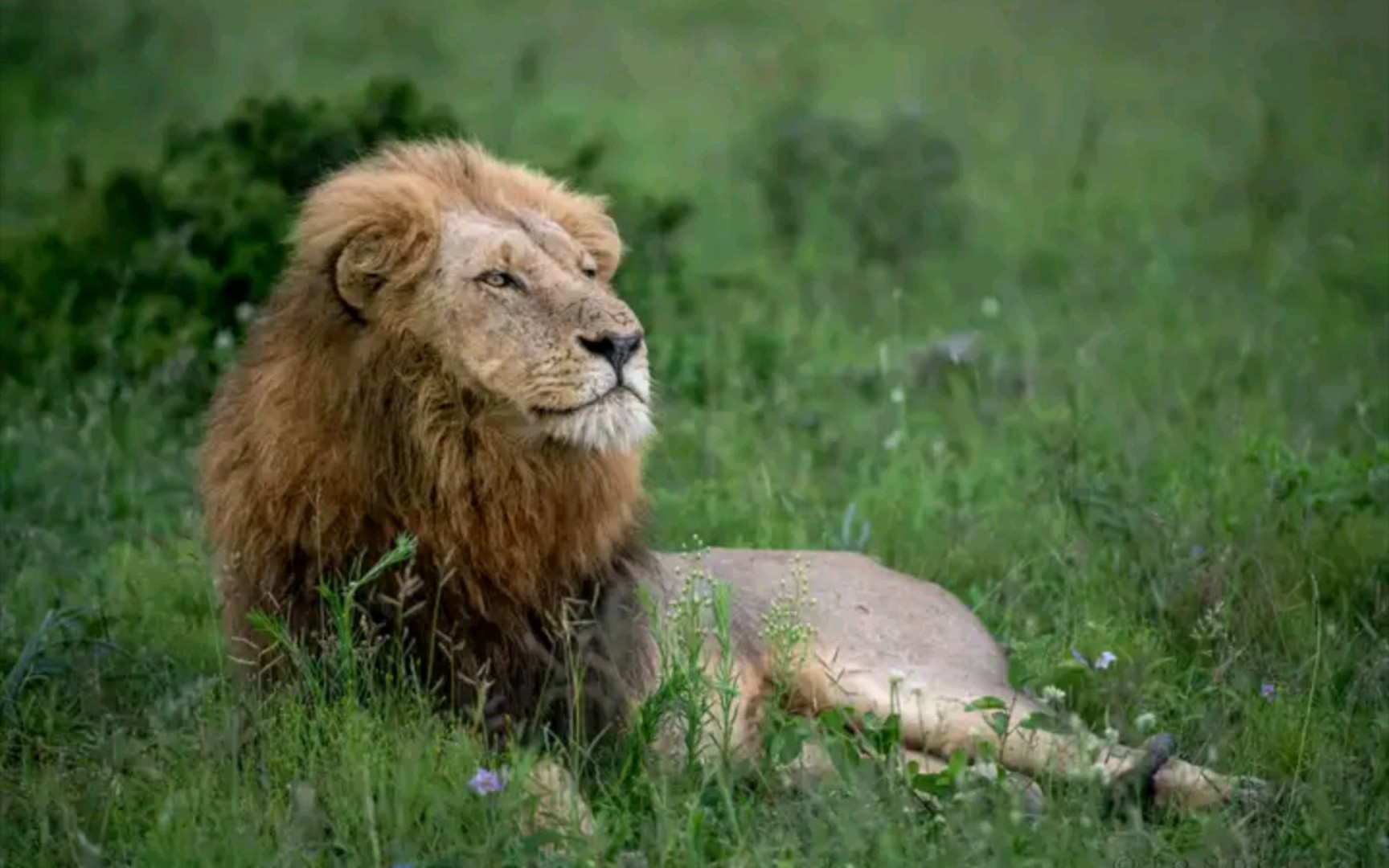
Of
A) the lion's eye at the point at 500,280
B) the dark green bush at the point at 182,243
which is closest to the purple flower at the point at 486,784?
the lion's eye at the point at 500,280

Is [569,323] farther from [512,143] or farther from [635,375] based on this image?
[512,143]

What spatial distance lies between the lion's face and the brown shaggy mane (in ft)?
0.16

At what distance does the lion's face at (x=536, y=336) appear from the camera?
13.8 ft

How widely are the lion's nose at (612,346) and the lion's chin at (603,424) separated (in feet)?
0.22

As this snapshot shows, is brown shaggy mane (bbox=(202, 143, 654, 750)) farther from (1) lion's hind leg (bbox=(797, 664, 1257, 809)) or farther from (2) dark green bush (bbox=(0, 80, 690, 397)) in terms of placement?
(2) dark green bush (bbox=(0, 80, 690, 397))

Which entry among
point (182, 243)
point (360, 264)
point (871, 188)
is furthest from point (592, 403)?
point (871, 188)

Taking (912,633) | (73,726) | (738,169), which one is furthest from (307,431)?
(738,169)

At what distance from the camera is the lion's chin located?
4184 mm

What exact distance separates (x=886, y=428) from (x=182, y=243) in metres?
2.28

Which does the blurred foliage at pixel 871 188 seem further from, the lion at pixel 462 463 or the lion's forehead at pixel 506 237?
the lion at pixel 462 463

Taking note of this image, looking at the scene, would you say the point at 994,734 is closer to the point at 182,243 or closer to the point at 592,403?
the point at 592,403

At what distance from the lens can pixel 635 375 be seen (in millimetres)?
4223

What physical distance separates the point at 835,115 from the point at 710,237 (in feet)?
4.95

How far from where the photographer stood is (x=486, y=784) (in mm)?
3871
